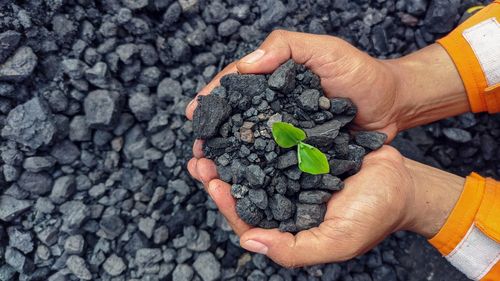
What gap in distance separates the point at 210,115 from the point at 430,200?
942 millimetres

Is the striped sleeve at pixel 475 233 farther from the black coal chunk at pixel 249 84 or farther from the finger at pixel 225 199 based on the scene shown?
the black coal chunk at pixel 249 84

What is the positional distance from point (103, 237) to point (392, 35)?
172 centimetres

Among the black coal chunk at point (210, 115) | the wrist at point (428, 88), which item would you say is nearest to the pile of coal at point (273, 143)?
the black coal chunk at point (210, 115)

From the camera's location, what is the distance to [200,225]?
89.3 inches

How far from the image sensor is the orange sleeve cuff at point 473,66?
2100 mm

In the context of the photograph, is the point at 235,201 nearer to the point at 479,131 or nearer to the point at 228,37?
the point at 228,37

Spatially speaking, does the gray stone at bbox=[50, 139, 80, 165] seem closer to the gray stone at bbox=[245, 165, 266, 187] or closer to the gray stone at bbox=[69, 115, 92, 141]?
the gray stone at bbox=[69, 115, 92, 141]

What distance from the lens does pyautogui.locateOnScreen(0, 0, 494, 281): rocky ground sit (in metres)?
2.13

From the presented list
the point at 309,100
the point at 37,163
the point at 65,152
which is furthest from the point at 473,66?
the point at 37,163

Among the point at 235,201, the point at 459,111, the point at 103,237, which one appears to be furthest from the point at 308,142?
the point at 103,237

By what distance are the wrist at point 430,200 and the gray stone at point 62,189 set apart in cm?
146

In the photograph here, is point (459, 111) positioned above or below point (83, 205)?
above

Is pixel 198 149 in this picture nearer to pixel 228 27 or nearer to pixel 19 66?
pixel 228 27

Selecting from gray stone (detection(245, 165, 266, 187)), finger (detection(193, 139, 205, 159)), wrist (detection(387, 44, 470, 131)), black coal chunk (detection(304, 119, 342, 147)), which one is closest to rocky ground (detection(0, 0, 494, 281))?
wrist (detection(387, 44, 470, 131))
